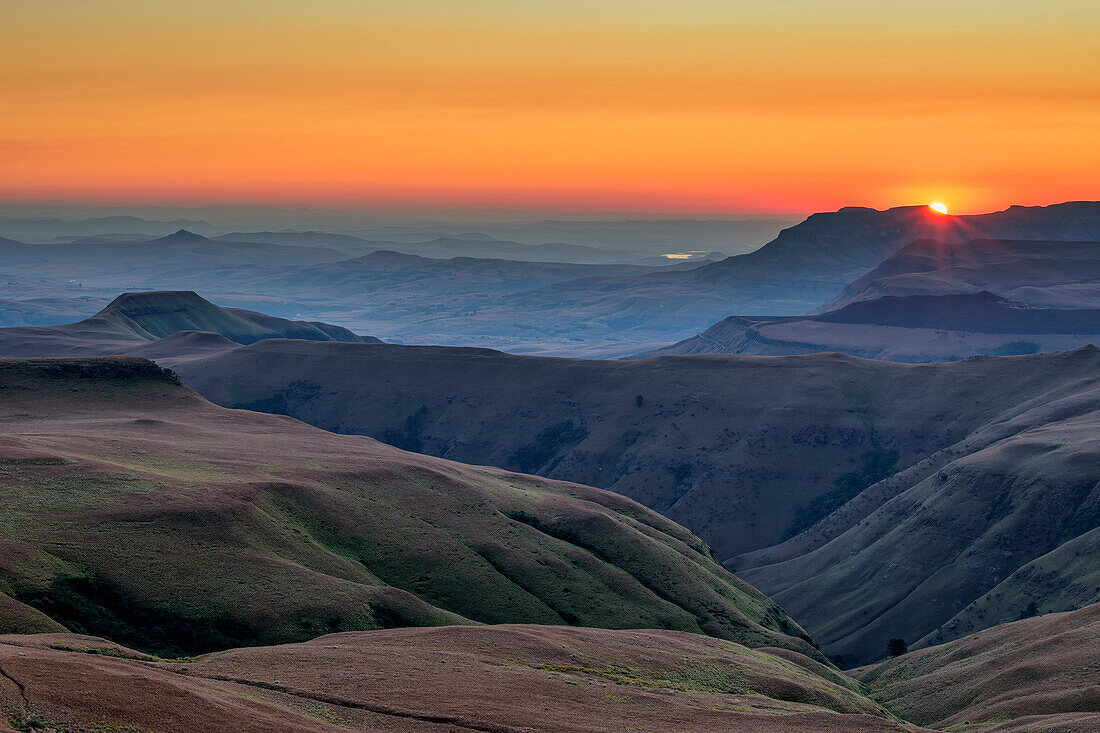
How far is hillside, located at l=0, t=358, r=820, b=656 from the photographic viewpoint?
73.1m

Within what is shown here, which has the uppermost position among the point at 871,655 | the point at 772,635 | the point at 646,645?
the point at 646,645

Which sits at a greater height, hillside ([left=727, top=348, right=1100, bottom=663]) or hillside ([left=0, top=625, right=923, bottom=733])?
hillside ([left=0, top=625, right=923, bottom=733])

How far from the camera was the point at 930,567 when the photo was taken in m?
155

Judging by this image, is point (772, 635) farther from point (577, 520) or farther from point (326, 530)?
point (326, 530)

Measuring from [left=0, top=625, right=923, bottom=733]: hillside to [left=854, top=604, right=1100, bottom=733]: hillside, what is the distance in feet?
33.8

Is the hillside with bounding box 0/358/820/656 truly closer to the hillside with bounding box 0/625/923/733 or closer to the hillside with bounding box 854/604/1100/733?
the hillside with bounding box 0/625/923/733

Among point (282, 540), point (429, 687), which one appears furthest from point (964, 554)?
point (429, 687)

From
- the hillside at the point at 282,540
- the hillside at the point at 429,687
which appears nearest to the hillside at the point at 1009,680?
the hillside at the point at 429,687

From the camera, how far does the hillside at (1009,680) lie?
75.2m

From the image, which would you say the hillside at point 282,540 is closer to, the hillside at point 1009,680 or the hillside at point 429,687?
the hillside at point 429,687

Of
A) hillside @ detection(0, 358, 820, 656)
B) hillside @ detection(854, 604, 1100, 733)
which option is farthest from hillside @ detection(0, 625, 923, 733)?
hillside @ detection(0, 358, 820, 656)

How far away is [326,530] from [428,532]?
12.2 meters

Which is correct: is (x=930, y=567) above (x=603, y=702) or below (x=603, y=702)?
below

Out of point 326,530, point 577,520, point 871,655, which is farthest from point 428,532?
point 871,655
